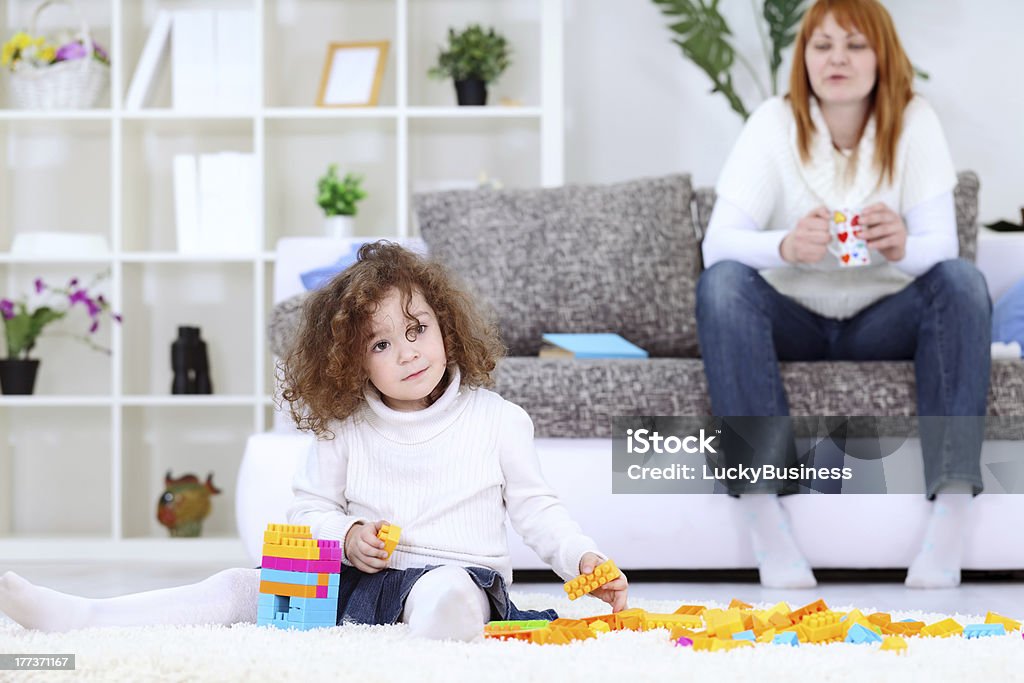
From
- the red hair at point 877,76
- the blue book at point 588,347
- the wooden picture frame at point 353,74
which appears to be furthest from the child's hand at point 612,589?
the wooden picture frame at point 353,74

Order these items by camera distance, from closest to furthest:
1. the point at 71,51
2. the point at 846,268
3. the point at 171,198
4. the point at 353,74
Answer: the point at 846,268 < the point at 71,51 < the point at 353,74 < the point at 171,198

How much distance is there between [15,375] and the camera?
117 inches

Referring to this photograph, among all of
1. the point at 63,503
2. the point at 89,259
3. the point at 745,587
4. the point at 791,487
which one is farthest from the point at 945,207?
the point at 63,503

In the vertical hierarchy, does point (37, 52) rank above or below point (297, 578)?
above

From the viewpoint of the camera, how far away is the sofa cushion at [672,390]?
194 cm

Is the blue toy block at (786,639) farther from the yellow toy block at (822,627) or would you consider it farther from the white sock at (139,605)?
the white sock at (139,605)

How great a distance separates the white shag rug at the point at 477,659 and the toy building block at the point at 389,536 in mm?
122

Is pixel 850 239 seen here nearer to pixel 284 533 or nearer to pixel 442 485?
pixel 442 485

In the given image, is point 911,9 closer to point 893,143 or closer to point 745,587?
point 893,143

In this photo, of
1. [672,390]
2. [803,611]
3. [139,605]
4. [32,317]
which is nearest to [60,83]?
[32,317]

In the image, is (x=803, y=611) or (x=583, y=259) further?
(x=583, y=259)

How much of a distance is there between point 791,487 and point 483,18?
1927 millimetres

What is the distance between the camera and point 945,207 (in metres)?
2.07

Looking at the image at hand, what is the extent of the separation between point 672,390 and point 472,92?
4.60 feet
